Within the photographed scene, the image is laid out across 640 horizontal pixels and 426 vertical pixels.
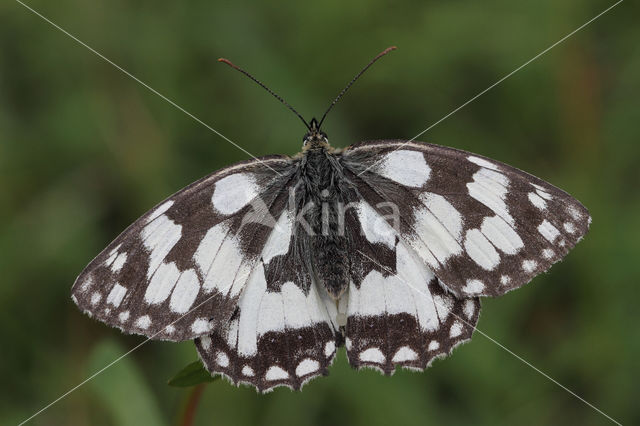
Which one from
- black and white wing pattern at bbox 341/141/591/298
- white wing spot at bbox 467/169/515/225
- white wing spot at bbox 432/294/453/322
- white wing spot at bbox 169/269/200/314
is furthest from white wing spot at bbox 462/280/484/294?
white wing spot at bbox 169/269/200/314

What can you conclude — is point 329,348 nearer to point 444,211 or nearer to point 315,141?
point 444,211

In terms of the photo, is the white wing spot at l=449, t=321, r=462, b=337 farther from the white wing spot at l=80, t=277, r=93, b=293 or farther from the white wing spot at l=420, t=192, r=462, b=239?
the white wing spot at l=80, t=277, r=93, b=293

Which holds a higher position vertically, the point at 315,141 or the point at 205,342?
the point at 315,141

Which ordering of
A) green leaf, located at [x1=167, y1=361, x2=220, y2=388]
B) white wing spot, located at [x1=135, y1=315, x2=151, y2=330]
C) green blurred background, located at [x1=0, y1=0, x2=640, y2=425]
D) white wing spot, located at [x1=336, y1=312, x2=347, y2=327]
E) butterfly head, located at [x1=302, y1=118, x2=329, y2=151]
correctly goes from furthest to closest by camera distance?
green blurred background, located at [x1=0, y1=0, x2=640, y2=425] → butterfly head, located at [x1=302, y1=118, x2=329, y2=151] → white wing spot, located at [x1=336, y1=312, x2=347, y2=327] → white wing spot, located at [x1=135, y1=315, x2=151, y2=330] → green leaf, located at [x1=167, y1=361, x2=220, y2=388]

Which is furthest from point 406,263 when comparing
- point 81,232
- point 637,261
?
point 81,232

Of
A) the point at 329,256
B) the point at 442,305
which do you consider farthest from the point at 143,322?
the point at 442,305

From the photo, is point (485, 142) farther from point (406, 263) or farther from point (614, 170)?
point (406, 263)
